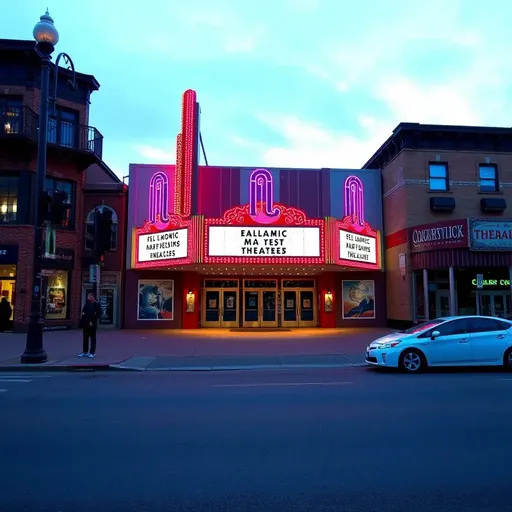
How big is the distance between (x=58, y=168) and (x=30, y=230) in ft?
11.3

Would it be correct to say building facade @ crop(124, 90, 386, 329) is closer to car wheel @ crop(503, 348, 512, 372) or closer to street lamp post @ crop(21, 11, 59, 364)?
street lamp post @ crop(21, 11, 59, 364)

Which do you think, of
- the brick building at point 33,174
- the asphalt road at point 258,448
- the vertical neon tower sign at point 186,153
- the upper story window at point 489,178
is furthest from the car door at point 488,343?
the brick building at point 33,174

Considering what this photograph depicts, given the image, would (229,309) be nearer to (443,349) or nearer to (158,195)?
(158,195)

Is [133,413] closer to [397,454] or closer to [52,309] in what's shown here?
[397,454]

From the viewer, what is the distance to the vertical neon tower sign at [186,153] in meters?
20.7

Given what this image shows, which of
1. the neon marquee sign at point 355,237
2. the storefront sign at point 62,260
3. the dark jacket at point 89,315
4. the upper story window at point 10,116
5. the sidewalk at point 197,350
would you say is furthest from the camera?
the storefront sign at point 62,260

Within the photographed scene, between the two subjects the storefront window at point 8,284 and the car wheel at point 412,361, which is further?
the storefront window at point 8,284

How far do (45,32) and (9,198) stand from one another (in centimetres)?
1152

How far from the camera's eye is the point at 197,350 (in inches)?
630

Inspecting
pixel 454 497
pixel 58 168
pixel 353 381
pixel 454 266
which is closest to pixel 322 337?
pixel 454 266

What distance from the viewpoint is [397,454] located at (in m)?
5.22

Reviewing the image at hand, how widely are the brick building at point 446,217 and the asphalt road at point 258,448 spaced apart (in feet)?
43.9

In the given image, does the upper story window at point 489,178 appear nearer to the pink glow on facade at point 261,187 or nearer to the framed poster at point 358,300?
the framed poster at point 358,300

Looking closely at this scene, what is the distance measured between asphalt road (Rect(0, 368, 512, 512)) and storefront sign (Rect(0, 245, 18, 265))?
13.9 m
